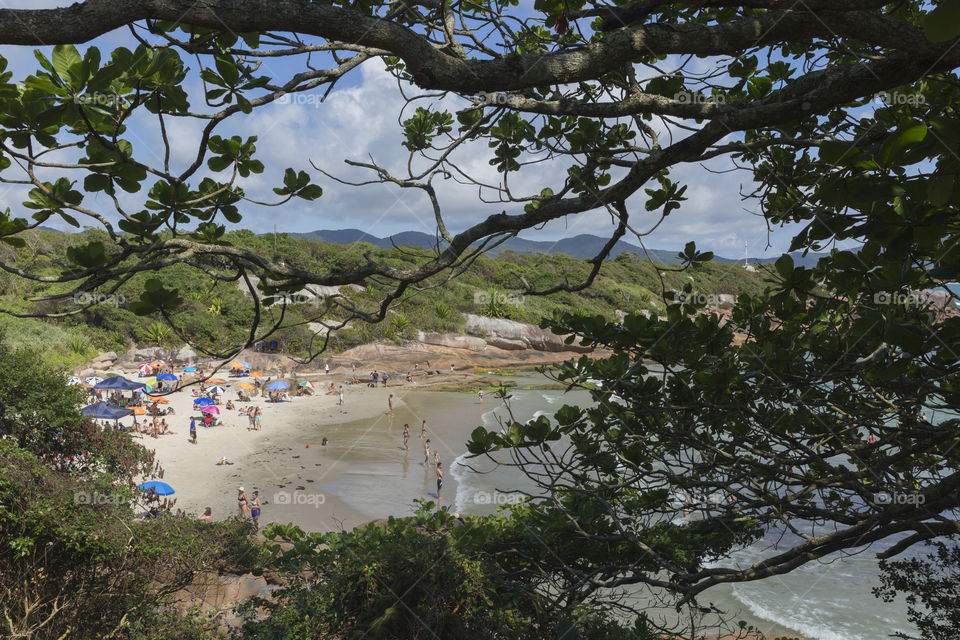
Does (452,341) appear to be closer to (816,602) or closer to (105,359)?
(105,359)

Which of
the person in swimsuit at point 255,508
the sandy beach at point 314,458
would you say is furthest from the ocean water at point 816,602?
the person in swimsuit at point 255,508

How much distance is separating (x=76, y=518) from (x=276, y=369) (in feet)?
96.7

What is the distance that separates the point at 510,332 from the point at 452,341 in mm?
4860

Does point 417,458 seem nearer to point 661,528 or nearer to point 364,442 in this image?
point 364,442

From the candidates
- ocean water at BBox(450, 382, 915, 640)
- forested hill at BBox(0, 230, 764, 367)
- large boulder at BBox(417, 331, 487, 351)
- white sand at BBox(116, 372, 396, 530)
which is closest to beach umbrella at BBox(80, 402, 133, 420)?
white sand at BBox(116, 372, 396, 530)

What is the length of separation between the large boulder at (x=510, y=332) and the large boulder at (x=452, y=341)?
3.34 feet

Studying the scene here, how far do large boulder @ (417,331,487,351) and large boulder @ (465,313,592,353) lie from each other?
1.02 metres

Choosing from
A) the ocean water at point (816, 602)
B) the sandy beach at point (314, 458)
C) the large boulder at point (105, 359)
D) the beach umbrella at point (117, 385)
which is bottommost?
the ocean water at point (816, 602)

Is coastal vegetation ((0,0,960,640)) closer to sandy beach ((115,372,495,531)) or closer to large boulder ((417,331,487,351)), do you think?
sandy beach ((115,372,495,531))

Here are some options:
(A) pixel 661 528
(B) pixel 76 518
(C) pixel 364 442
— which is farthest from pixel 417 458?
(A) pixel 661 528

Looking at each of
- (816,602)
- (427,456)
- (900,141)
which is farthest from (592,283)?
(427,456)

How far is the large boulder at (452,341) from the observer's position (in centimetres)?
3997

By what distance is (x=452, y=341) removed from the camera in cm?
4028

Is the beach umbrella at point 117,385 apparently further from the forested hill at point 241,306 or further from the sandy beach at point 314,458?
the forested hill at point 241,306
